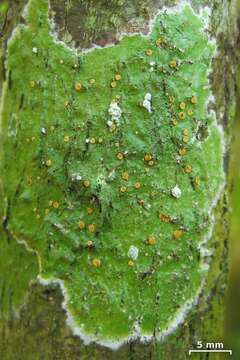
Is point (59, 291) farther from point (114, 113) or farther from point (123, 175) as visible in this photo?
point (114, 113)

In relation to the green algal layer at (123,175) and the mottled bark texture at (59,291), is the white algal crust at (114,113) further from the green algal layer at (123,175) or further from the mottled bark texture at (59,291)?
the mottled bark texture at (59,291)

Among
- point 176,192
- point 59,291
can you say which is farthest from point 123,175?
point 59,291

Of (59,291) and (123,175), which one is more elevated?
(123,175)

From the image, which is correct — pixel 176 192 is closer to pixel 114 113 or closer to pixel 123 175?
pixel 123 175

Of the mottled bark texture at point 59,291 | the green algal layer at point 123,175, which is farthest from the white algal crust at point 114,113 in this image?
the mottled bark texture at point 59,291

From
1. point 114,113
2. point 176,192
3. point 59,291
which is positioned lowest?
point 59,291

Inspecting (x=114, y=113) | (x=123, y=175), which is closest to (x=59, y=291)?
(x=123, y=175)

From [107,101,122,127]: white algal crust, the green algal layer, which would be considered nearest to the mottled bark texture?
the green algal layer

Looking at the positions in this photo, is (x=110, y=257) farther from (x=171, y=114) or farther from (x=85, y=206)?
(x=171, y=114)

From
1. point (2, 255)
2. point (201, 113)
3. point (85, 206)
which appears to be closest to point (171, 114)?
point (201, 113)
